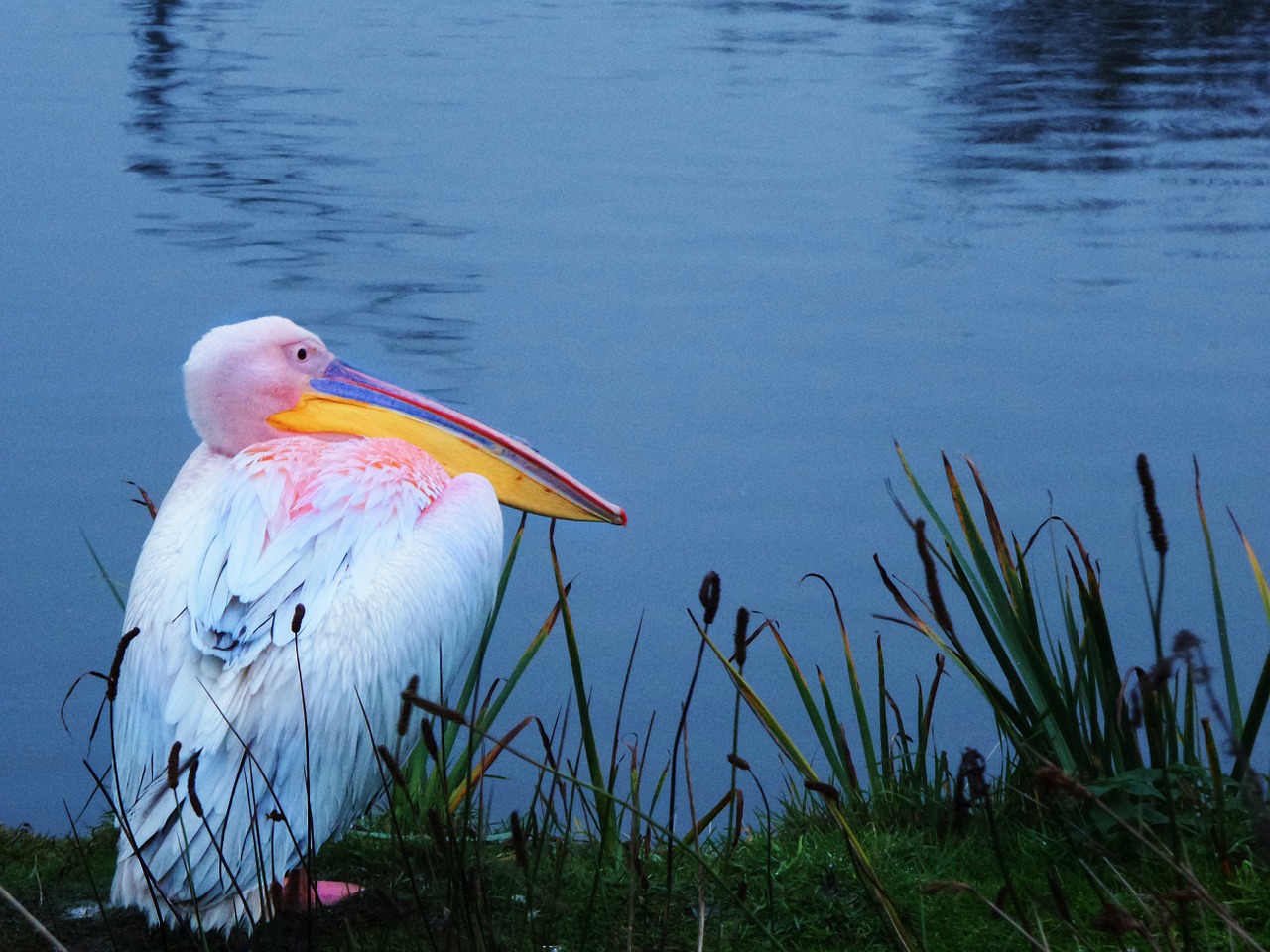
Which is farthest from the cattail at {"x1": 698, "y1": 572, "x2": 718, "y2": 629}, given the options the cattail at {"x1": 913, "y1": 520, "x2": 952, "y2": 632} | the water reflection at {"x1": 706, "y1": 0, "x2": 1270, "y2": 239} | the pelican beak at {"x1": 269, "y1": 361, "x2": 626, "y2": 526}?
the water reflection at {"x1": 706, "y1": 0, "x2": 1270, "y2": 239}

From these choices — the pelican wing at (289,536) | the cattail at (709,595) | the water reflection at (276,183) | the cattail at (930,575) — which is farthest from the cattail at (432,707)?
the water reflection at (276,183)

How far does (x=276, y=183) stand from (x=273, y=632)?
6.52 metres

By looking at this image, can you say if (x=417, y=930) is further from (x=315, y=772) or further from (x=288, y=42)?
(x=288, y=42)

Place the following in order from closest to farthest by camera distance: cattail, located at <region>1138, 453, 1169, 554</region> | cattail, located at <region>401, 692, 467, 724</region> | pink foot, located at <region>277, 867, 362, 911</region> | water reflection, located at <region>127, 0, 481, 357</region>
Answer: cattail, located at <region>401, 692, 467, 724</region>, cattail, located at <region>1138, 453, 1169, 554</region>, pink foot, located at <region>277, 867, 362, 911</region>, water reflection, located at <region>127, 0, 481, 357</region>

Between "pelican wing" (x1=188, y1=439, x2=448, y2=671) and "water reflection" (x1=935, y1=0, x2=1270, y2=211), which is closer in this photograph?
"pelican wing" (x1=188, y1=439, x2=448, y2=671)

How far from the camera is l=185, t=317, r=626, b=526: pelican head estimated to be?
11.1ft

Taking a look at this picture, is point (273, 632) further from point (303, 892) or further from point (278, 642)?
point (303, 892)

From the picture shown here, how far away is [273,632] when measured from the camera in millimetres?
2445

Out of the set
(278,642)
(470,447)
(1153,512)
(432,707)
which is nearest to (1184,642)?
(1153,512)

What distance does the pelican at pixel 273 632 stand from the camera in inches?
89.7

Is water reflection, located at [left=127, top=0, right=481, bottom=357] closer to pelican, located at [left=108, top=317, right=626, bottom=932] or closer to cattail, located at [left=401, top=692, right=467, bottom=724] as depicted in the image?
pelican, located at [left=108, top=317, right=626, bottom=932]

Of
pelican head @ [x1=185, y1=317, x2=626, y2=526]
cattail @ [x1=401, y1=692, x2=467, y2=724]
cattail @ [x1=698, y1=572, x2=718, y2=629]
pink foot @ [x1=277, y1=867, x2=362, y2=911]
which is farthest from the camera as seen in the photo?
pelican head @ [x1=185, y1=317, x2=626, y2=526]

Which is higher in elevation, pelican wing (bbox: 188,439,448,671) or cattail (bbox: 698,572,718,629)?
cattail (bbox: 698,572,718,629)

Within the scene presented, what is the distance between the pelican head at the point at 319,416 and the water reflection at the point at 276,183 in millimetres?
3182
